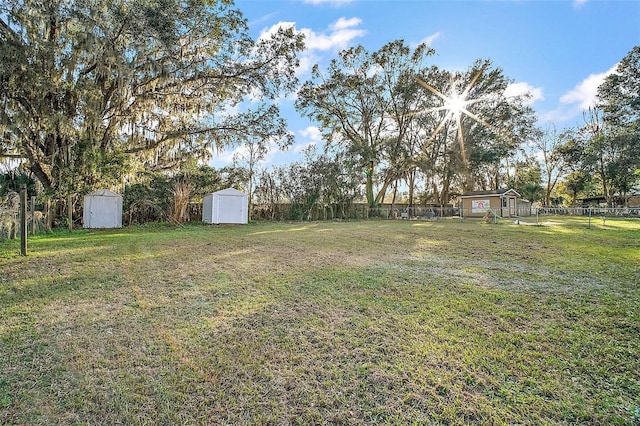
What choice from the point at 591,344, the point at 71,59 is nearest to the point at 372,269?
the point at 591,344

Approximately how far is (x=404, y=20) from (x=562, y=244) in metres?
7.23

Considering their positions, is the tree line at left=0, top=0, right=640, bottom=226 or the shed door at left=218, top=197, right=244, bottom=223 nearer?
the tree line at left=0, top=0, right=640, bottom=226

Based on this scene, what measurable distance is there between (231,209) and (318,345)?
1183 cm

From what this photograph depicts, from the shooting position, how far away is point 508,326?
2754mm

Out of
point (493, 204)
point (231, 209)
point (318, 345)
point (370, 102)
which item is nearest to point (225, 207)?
point (231, 209)

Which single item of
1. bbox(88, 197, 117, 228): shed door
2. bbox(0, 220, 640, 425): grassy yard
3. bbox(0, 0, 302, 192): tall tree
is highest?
bbox(0, 0, 302, 192): tall tree

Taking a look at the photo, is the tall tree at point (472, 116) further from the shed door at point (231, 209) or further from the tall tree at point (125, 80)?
the shed door at point (231, 209)

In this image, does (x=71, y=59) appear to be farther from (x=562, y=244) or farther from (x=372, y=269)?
(x=562, y=244)

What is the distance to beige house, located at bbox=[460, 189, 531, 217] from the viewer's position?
891 inches

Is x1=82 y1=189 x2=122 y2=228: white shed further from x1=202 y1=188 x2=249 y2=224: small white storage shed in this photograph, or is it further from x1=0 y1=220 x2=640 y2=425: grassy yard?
x1=0 y1=220 x2=640 y2=425: grassy yard

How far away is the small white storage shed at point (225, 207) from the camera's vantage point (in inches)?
520

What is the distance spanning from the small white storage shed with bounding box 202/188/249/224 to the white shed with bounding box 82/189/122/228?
127 inches

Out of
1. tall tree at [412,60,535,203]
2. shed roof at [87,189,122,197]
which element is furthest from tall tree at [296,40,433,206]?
shed roof at [87,189,122,197]

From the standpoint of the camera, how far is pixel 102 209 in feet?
37.2
